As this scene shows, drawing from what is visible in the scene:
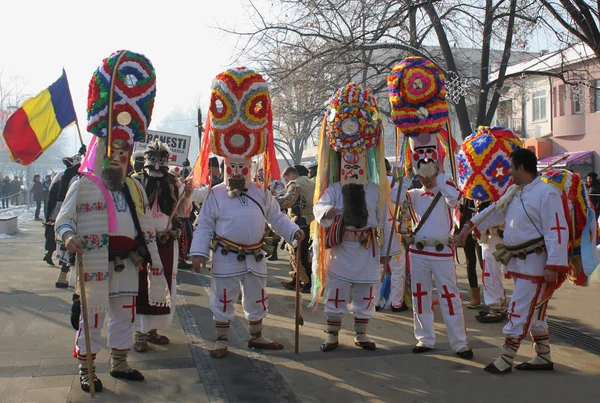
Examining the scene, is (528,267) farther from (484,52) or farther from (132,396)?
(484,52)

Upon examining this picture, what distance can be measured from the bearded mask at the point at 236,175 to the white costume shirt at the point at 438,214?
59.3 inches

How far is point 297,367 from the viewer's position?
5.23 m

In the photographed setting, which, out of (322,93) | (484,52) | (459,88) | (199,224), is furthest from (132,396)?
(322,93)

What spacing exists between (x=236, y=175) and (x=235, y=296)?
114cm

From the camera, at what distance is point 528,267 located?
4926mm

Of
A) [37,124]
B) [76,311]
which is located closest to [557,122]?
[37,124]

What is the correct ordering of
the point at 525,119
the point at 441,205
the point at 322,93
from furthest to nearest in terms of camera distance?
the point at 525,119 → the point at 322,93 → the point at 441,205

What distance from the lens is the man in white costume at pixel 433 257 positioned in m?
5.48

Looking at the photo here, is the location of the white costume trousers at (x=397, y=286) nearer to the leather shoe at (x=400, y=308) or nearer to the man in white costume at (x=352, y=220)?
the leather shoe at (x=400, y=308)

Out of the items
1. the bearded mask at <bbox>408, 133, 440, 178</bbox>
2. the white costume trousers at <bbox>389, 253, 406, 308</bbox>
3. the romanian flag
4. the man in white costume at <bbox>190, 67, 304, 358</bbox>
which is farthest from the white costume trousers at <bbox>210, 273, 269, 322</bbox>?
the romanian flag

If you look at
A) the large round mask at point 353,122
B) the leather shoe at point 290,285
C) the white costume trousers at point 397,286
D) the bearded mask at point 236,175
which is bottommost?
the leather shoe at point 290,285

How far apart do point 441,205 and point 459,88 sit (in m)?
4.40

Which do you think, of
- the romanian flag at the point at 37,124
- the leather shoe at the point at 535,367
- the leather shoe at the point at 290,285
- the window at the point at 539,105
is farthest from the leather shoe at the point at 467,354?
the window at the point at 539,105

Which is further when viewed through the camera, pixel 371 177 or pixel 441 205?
pixel 371 177
